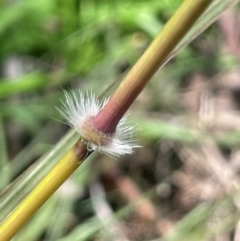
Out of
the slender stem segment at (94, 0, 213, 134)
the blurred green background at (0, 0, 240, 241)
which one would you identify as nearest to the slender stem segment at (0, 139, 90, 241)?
the slender stem segment at (94, 0, 213, 134)

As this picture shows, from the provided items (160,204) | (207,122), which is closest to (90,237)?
(160,204)

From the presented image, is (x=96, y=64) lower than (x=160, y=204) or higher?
higher

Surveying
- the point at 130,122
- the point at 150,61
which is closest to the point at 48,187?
the point at 150,61

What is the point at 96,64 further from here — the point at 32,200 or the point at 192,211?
the point at 32,200

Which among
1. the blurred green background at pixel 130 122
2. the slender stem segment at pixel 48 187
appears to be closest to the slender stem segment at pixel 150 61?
the slender stem segment at pixel 48 187

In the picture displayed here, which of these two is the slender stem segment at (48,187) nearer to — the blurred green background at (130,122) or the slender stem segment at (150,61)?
the slender stem segment at (150,61)

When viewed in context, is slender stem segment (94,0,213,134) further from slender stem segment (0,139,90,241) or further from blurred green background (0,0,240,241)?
blurred green background (0,0,240,241)
